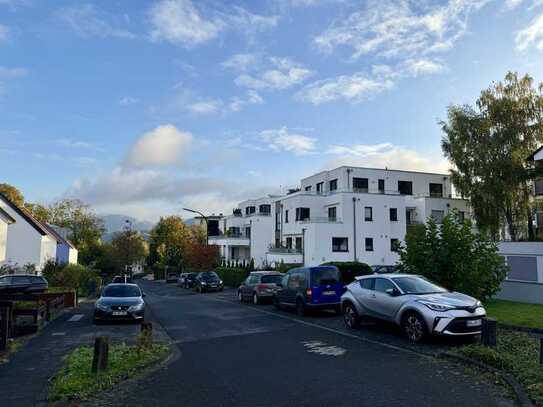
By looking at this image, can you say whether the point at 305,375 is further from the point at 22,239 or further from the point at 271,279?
the point at 22,239

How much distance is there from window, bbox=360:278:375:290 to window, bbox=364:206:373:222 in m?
31.3

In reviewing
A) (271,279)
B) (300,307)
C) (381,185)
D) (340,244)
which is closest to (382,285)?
(300,307)

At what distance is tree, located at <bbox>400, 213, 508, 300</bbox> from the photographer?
45.5 ft

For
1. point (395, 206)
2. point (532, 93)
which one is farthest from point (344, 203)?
point (532, 93)

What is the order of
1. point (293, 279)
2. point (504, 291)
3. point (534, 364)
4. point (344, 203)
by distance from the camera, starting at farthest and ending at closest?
point (344, 203) < point (504, 291) < point (293, 279) < point (534, 364)

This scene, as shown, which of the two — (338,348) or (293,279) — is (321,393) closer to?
(338,348)

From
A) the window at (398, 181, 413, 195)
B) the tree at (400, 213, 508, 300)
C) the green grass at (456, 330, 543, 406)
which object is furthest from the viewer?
the window at (398, 181, 413, 195)

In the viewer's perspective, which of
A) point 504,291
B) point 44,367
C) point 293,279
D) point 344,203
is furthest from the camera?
point 344,203

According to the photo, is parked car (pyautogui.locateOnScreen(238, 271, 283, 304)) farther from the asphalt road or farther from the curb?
the curb

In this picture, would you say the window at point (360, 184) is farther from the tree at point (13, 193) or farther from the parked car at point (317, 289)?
the tree at point (13, 193)

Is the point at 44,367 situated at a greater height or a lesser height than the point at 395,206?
lesser

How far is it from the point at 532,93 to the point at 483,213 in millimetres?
10555

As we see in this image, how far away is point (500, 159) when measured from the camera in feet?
115

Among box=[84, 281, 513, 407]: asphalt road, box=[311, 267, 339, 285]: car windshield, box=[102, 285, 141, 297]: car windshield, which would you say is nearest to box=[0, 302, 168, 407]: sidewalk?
box=[102, 285, 141, 297]: car windshield
